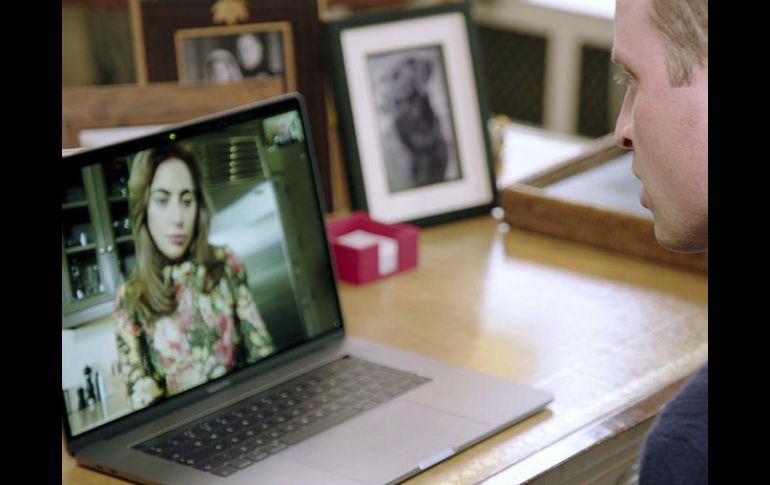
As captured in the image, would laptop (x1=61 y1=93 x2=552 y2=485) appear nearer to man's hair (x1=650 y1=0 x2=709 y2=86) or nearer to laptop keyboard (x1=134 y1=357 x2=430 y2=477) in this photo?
laptop keyboard (x1=134 y1=357 x2=430 y2=477)

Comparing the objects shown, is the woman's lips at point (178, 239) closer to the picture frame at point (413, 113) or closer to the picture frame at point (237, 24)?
the picture frame at point (237, 24)

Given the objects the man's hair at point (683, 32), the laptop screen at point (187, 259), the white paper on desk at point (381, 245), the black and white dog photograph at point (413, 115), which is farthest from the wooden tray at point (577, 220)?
the man's hair at point (683, 32)

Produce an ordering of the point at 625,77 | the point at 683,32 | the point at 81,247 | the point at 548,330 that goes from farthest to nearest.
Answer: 1. the point at 548,330
2. the point at 81,247
3. the point at 625,77
4. the point at 683,32

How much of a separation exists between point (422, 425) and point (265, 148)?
0.39m

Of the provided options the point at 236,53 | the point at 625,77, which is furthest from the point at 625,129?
the point at 236,53

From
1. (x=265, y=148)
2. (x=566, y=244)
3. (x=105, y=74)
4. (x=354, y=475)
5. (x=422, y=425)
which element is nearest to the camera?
(x=354, y=475)

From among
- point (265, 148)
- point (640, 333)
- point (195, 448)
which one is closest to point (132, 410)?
point (195, 448)

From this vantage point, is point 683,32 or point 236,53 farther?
point 236,53

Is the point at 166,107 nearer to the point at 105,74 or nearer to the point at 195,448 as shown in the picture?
the point at 195,448

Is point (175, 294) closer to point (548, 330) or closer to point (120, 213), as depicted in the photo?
point (120, 213)

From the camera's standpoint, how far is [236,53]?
1850 mm

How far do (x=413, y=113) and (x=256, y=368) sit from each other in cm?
65

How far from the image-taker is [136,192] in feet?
4.22

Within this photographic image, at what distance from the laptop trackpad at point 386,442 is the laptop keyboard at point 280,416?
2 centimetres
